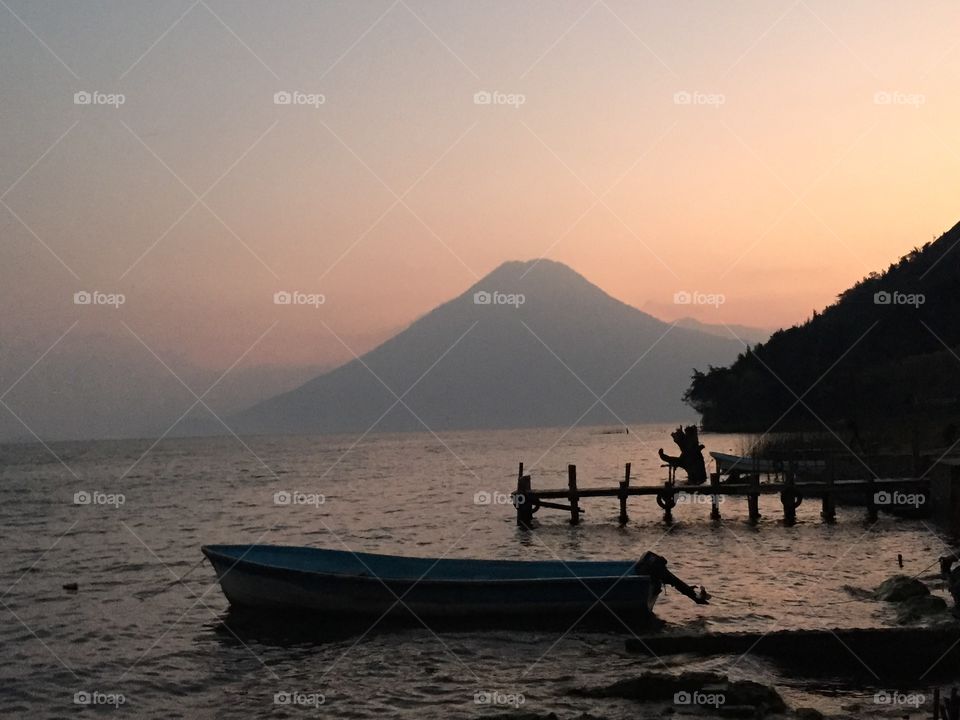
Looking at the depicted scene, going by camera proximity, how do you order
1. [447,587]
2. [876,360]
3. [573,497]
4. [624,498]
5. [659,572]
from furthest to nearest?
[876,360] → [624,498] → [573,497] → [447,587] → [659,572]

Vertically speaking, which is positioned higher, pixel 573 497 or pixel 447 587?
pixel 573 497

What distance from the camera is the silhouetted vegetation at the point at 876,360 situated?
64250 mm

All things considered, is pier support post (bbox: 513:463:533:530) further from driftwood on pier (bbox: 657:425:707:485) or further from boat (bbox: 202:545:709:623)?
boat (bbox: 202:545:709:623)

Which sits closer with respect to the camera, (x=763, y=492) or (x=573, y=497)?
(x=763, y=492)

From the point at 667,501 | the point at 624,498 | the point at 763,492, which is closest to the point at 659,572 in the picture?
the point at 624,498

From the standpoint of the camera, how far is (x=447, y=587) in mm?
19469

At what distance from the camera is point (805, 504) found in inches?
1623

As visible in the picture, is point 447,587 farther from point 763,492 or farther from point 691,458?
point 691,458

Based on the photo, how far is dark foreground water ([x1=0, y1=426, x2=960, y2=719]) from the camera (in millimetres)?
14758

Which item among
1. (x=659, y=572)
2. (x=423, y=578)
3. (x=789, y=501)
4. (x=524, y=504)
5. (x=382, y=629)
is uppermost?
(x=524, y=504)

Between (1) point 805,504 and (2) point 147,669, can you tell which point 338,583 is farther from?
(1) point 805,504

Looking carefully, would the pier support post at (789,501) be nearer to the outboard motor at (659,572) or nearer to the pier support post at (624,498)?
the pier support post at (624,498)

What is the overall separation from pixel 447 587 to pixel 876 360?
75168mm

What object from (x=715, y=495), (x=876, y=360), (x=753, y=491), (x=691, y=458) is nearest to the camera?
(x=753, y=491)
